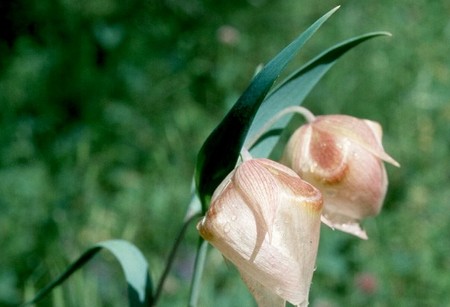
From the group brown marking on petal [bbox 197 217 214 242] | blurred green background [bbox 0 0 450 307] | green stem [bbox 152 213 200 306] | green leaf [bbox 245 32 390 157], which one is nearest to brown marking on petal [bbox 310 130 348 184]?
green leaf [bbox 245 32 390 157]

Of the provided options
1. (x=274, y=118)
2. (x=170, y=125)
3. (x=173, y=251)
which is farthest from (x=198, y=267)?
(x=170, y=125)

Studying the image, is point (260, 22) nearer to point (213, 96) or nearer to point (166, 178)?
point (213, 96)

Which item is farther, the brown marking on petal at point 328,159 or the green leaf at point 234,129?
the brown marking on petal at point 328,159

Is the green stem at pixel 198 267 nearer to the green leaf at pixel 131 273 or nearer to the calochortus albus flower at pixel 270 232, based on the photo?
the green leaf at pixel 131 273

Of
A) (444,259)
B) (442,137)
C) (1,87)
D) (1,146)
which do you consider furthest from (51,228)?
(442,137)

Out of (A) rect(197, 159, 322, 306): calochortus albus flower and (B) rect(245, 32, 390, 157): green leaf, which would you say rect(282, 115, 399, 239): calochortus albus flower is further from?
(A) rect(197, 159, 322, 306): calochortus albus flower

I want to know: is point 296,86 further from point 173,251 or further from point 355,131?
point 173,251

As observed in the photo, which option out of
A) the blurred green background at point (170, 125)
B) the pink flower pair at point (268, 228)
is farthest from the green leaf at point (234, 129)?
the blurred green background at point (170, 125)
